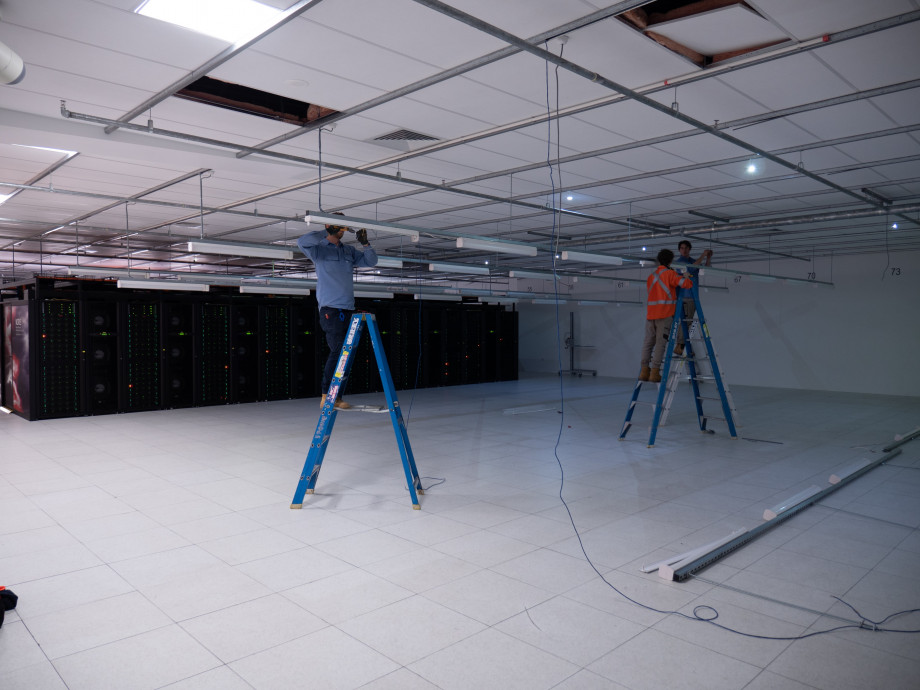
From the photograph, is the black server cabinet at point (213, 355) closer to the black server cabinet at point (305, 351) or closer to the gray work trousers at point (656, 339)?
the black server cabinet at point (305, 351)

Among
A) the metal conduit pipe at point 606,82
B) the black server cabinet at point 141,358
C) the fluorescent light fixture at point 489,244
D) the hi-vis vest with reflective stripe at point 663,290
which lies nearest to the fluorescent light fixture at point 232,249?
the fluorescent light fixture at point 489,244

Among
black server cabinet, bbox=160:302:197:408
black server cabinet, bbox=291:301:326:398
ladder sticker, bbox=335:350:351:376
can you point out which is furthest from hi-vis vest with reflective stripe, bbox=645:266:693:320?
black server cabinet, bbox=160:302:197:408

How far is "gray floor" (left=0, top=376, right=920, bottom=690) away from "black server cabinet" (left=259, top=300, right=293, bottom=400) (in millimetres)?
4705

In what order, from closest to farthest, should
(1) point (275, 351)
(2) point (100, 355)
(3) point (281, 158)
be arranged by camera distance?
(3) point (281, 158) → (2) point (100, 355) → (1) point (275, 351)

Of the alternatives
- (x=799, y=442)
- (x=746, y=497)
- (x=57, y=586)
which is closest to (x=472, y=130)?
(x=746, y=497)

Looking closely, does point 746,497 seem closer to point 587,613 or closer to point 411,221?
point 587,613

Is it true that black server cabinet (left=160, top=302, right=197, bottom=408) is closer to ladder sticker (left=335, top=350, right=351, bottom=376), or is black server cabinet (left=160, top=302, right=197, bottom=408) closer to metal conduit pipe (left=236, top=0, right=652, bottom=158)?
metal conduit pipe (left=236, top=0, right=652, bottom=158)

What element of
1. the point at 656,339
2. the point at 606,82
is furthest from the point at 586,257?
the point at 606,82

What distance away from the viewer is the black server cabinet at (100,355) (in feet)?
31.8

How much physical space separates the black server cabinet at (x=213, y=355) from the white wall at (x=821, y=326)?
8.72 m

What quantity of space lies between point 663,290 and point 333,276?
4.31 metres

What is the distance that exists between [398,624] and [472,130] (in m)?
4.78

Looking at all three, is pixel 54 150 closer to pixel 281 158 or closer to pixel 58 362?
pixel 281 158

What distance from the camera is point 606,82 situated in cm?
443
